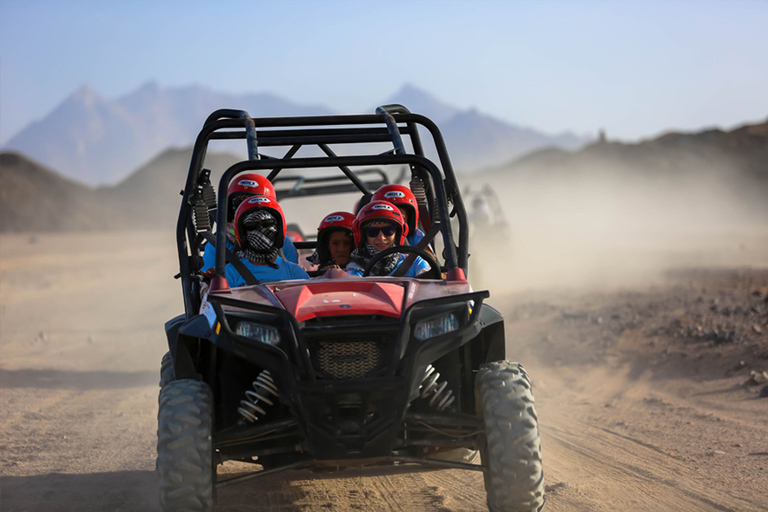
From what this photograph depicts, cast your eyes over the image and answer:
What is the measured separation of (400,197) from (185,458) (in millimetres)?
2868

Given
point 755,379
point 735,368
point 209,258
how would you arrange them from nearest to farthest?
point 209,258
point 755,379
point 735,368

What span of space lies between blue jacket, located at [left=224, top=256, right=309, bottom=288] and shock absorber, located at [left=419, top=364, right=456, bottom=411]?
1505 mm

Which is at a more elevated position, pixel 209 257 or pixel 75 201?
pixel 75 201

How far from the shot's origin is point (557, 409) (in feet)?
27.4

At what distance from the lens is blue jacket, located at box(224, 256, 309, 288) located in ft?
18.4

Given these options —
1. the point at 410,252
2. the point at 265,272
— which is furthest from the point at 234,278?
the point at 410,252

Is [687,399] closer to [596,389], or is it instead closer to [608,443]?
[596,389]

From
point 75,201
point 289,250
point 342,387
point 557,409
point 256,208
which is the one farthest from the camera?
point 75,201

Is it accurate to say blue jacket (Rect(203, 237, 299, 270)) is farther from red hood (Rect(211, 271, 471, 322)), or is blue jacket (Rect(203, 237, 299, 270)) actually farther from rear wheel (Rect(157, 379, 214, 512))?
rear wheel (Rect(157, 379, 214, 512))

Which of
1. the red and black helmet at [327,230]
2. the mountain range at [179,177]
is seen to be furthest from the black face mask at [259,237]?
the mountain range at [179,177]

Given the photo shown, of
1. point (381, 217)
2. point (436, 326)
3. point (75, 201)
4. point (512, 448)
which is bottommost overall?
point (512, 448)

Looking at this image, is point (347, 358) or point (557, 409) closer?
point (347, 358)

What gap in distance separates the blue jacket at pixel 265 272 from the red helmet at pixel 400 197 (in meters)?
0.88

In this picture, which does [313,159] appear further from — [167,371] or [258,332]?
[167,371]
